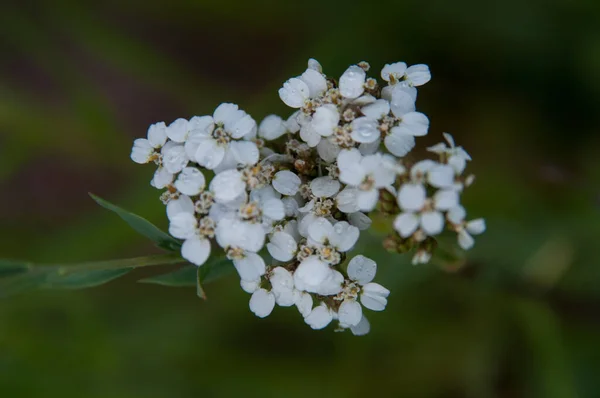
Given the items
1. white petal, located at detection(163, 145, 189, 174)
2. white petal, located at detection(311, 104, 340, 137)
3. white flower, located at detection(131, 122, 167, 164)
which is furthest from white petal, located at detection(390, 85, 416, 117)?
white flower, located at detection(131, 122, 167, 164)

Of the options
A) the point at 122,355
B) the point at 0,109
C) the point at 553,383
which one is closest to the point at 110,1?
the point at 0,109

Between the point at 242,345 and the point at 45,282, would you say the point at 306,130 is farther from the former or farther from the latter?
the point at 242,345

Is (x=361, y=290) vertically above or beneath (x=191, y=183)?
beneath

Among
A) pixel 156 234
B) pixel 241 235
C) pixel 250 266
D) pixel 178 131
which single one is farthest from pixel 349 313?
pixel 178 131

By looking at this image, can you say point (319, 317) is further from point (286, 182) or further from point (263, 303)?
point (286, 182)

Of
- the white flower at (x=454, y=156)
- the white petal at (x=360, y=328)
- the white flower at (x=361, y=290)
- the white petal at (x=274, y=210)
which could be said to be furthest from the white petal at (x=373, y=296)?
the white flower at (x=454, y=156)

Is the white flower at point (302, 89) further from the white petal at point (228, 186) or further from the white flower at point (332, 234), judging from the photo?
the white flower at point (332, 234)
